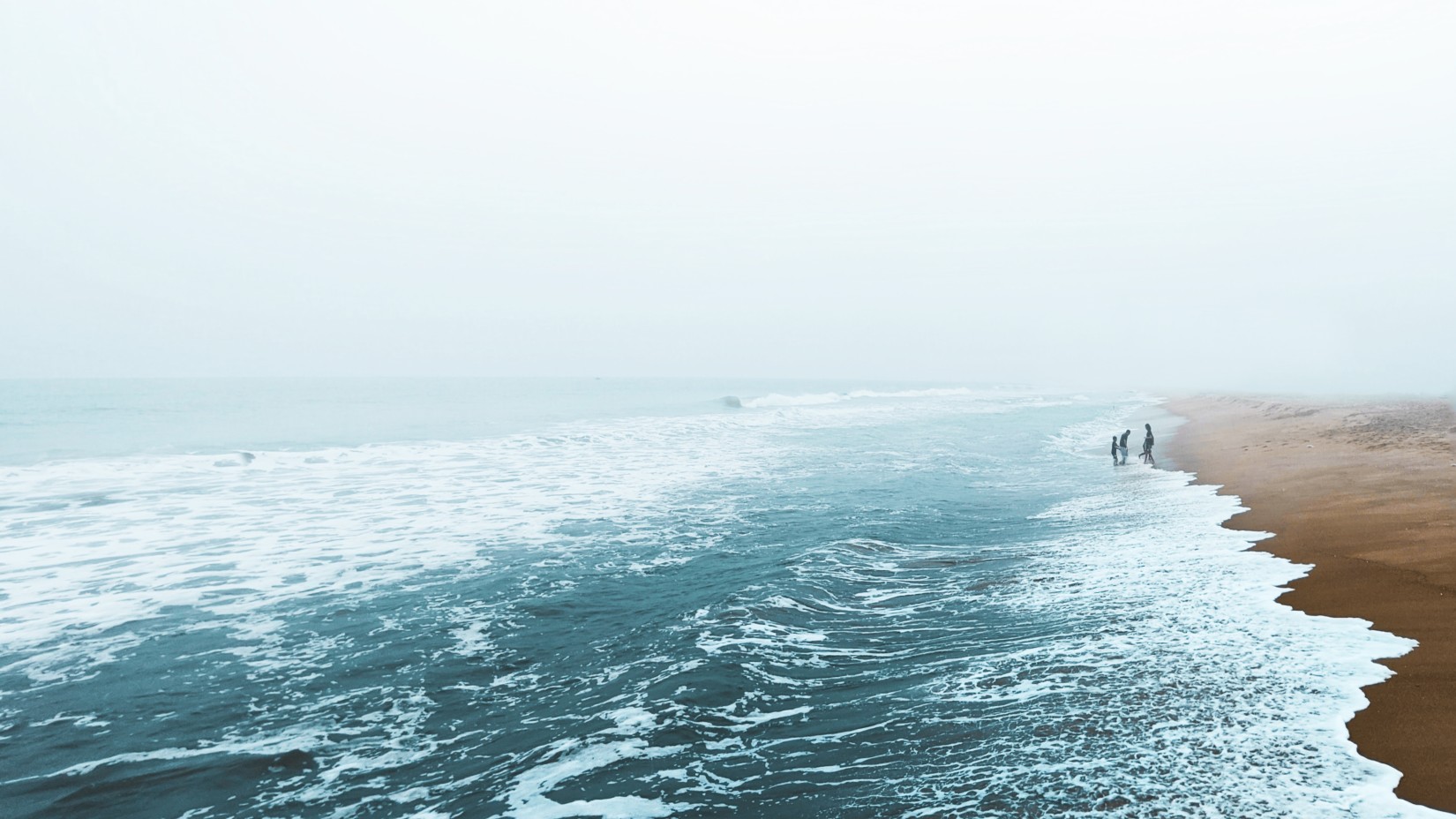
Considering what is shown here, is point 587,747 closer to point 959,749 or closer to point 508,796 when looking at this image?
point 508,796

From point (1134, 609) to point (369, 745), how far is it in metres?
9.38

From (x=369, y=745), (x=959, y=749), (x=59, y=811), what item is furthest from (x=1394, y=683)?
(x=59, y=811)

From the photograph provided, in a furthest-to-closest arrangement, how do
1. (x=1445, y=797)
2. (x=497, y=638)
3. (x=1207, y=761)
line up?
(x=497, y=638) < (x=1207, y=761) < (x=1445, y=797)

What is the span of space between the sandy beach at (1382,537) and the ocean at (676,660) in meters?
0.29

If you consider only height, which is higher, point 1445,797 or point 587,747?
point 1445,797

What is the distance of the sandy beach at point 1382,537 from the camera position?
5605 mm

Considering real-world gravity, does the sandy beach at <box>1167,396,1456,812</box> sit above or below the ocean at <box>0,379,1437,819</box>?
above

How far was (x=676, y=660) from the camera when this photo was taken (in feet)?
29.2

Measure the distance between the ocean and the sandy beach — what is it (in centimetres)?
29

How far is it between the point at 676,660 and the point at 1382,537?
11.4 metres

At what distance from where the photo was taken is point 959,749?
243 inches

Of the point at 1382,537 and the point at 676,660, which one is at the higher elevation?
the point at 1382,537

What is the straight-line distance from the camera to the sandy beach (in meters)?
5.61

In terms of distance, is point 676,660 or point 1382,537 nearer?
point 676,660
